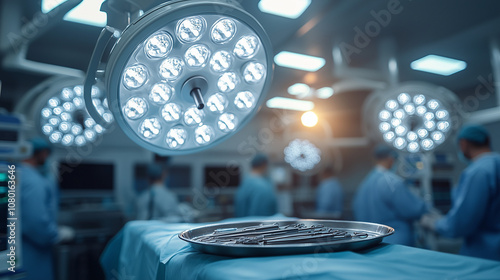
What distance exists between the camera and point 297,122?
4.00 metres

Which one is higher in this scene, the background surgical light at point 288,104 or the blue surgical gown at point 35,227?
the background surgical light at point 288,104

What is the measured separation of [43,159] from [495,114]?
12.0 feet

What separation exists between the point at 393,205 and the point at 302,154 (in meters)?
1.41

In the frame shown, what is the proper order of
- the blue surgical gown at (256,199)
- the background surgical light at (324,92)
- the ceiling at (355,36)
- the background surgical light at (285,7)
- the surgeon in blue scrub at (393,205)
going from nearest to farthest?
1. the background surgical light at (285,7)
2. the ceiling at (355,36)
3. the surgeon in blue scrub at (393,205)
4. the blue surgical gown at (256,199)
5. the background surgical light at (324,92)

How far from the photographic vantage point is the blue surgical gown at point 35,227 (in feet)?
7.87

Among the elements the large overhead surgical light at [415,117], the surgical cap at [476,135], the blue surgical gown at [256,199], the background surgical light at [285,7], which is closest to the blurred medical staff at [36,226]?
the blue surgical gown at [256,199]

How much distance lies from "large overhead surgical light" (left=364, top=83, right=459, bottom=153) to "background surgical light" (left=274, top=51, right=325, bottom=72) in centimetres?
131

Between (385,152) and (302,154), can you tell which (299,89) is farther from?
(385,152)

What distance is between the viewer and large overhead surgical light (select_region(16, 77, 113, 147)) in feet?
6.40

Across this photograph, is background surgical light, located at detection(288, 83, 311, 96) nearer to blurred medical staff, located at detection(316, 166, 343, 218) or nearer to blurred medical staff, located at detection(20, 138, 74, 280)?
blurred medical staff, located at detection(316, 166, 343, 218)

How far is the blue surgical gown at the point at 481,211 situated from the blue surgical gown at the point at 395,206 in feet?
1.84

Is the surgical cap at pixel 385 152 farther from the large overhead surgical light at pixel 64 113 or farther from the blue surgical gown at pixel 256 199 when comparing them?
the large overhead surgical light at pixel 64 113

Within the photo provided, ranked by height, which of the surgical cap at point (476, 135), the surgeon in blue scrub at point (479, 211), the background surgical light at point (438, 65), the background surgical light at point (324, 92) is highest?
the background surgical light at point (438, 65)

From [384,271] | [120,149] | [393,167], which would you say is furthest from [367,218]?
[120,149]
